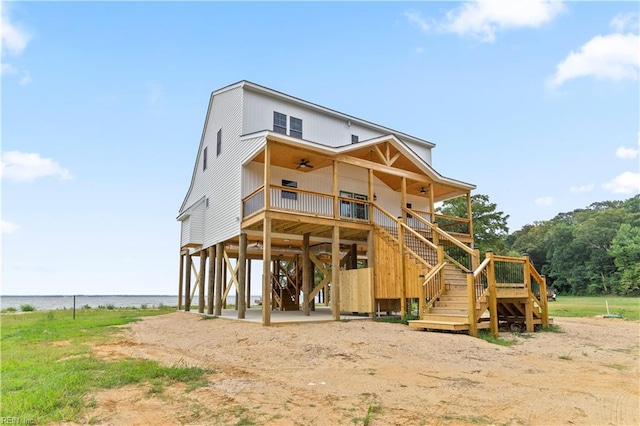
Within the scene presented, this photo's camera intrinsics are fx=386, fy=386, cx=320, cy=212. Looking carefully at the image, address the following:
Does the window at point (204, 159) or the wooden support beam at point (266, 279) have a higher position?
the window at point (204, 159)

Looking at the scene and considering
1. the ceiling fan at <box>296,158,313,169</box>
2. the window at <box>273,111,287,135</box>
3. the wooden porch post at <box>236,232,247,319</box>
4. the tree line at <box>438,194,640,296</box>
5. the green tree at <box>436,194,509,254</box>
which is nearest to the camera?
the wooden porch post at <box>236,232,247,319</box>

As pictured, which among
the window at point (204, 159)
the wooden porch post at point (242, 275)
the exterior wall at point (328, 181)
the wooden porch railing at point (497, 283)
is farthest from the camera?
the window at point (204, 159)

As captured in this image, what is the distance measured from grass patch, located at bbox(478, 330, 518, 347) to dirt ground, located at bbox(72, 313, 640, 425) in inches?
9.0

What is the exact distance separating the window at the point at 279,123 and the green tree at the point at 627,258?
147ft

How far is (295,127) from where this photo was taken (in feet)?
57.1

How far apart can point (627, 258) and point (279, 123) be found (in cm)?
4687

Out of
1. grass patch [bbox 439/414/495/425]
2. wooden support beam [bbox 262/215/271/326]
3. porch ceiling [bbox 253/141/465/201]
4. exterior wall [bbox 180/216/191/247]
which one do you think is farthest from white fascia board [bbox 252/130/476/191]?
grass patch [bbox 439/414/495/425]

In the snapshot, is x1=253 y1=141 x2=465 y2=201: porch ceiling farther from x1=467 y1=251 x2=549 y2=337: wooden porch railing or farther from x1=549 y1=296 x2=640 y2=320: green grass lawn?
x1=549 y1=296 x2=640 y2=320: green grass lawn

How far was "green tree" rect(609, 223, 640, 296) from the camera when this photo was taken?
140 ft

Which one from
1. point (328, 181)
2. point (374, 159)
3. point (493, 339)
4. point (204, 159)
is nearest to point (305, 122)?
point (328, 181)

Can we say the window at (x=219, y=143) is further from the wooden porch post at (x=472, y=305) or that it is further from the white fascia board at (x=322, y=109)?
the wooden porch post at (x=472, y=305)

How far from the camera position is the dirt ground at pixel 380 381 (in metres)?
4.09

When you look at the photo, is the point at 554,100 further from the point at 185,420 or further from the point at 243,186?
the point at 185,420

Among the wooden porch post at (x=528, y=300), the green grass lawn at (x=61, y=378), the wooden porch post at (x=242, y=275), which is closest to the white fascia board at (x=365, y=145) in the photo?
the wooden porch post at (x=242, y=275)
